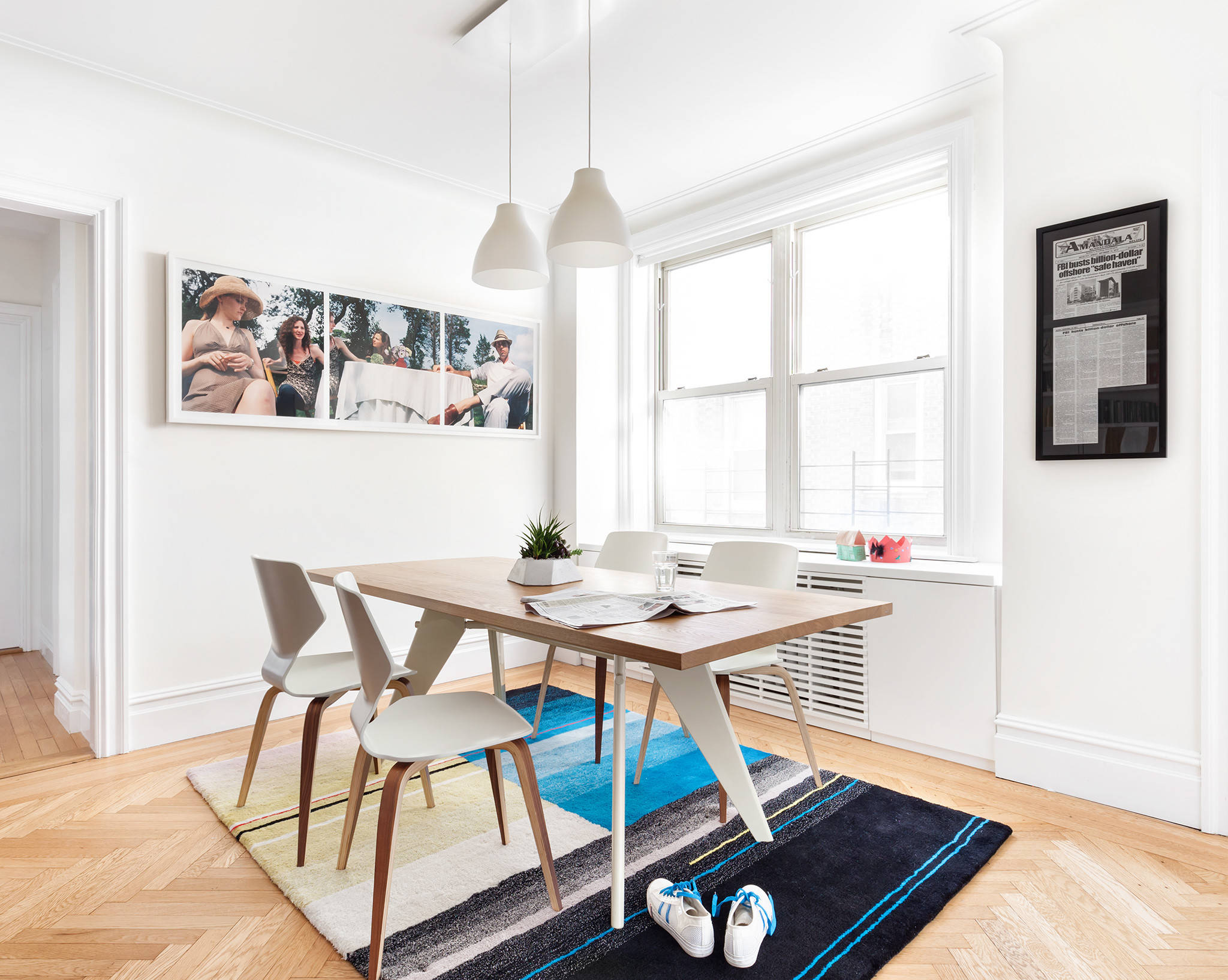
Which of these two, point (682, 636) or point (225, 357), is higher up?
point (225, 357)

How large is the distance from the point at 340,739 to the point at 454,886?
129 centimetres

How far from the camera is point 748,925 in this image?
5.20 ft

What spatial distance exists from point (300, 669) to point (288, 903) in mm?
683

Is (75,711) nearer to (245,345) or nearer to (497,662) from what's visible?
(245,345)

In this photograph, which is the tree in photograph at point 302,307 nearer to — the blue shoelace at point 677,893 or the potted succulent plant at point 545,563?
the potted succulent plant at point 545,563

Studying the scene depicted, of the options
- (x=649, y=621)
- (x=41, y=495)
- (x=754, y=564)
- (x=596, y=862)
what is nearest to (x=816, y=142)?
(x=754, y=564)

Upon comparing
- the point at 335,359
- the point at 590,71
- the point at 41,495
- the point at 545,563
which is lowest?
the point at 545,563

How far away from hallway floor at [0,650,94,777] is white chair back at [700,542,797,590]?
257 centimetres

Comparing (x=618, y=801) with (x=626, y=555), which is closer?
(x=618, y=801)

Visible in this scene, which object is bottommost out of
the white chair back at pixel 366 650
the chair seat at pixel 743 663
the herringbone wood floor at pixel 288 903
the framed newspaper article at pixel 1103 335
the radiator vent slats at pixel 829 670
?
the herringbone wood floor at pixel 288 903

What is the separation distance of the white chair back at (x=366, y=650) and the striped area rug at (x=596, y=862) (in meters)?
0.52

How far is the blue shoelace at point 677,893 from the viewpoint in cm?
164

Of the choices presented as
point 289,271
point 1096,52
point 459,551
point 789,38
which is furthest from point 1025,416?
point 289,271

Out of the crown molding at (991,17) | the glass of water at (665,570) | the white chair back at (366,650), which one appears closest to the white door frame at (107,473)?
the white chair back at (366,650)
